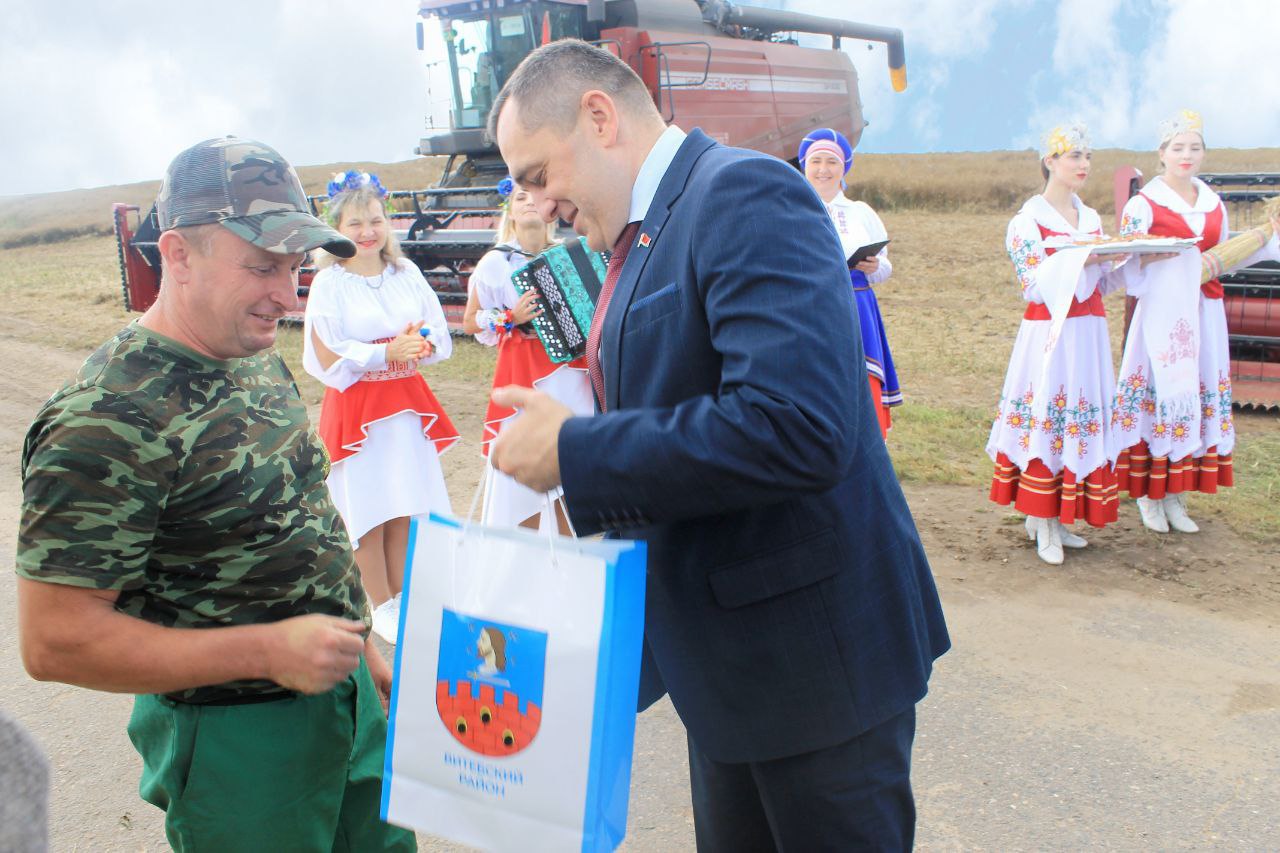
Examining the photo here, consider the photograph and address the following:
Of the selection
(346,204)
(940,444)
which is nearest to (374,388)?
(346,204)

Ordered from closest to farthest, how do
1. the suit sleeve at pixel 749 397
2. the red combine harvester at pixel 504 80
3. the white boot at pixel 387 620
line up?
1. the suit sleeve at pixel 749 397
2. the white boot at pixel 387 620
3. the red combine harvester at pixel 504 80

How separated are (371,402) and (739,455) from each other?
11.1ft

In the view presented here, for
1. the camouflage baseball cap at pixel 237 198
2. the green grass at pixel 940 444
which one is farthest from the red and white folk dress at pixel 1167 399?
the camouflage baseball cap at pixel 237 198

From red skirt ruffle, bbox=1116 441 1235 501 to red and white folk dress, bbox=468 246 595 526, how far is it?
2838 millimetres

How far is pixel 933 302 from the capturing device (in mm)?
11914

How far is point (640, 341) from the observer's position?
1.57 metres

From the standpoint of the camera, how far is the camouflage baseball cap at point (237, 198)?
1737 millimetres

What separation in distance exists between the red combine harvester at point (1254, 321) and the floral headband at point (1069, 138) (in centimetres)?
297

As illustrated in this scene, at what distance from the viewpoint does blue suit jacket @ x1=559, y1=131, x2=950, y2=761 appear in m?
1.38

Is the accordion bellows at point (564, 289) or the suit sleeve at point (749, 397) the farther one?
the accordion bellows at point (564, 289)

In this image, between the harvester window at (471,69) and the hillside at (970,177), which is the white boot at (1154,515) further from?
the hillside at (970,177)

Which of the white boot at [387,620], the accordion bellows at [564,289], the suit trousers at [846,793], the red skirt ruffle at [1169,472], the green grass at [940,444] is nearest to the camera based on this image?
the suit trousers at [846,793]

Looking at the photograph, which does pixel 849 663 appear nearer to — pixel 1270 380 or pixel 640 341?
pixel 640 341

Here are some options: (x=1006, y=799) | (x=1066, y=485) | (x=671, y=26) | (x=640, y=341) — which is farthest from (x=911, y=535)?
(x=671, y=26)
